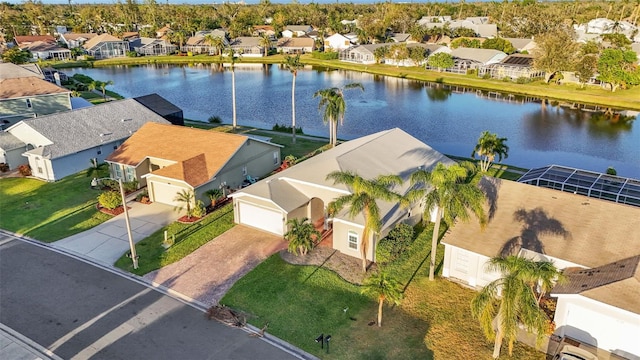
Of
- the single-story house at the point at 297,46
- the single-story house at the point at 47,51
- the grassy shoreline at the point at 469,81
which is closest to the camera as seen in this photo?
the grassy shoreline at the point at 469,81

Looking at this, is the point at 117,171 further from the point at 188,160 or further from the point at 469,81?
the point at 469,81

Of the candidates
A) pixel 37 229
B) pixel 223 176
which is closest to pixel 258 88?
pixel 223 176

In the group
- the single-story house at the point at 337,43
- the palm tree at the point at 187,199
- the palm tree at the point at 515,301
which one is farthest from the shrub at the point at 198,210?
the single-story house at the point at 337,43

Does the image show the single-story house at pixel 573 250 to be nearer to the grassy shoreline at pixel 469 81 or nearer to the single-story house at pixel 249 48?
the grassy shoreline at pixel 469 81

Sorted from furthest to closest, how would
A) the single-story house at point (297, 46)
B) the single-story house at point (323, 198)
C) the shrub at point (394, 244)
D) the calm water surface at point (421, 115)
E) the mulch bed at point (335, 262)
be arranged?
the single-story house at point (297, 46), the calm water surface at point (421, 115), the single-story house at point (323, 198), the shrub at point (394, 244), the mulch bed at point (335, 262)

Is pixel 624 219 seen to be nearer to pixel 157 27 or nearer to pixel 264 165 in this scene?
pixel 264 165

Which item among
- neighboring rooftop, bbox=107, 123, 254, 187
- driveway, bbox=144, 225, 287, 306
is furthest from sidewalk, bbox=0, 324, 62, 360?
neighboring rooftop, bbox=107, 123, 254, 187

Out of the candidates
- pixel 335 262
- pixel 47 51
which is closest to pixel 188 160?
pixel 335 262
